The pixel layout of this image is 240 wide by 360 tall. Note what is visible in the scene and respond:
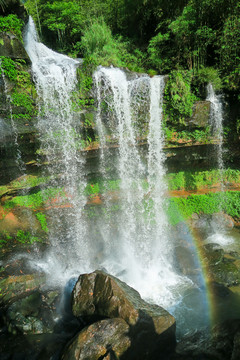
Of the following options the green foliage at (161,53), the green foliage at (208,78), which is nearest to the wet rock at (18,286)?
the green foliage at (208,78)

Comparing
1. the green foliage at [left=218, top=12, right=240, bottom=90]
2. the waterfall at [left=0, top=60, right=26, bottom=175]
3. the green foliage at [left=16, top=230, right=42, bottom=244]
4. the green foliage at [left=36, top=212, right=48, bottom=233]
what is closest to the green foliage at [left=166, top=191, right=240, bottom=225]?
the green foliage at [left=218, top=12, right=240, bottom=90]

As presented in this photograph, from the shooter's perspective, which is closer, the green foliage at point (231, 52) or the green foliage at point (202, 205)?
the green foliage at point (231, 52)

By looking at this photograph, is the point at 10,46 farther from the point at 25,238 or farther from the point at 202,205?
the point at 202,205

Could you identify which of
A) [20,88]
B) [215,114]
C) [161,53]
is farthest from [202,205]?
[20,88]

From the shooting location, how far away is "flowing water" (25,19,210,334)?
8602 millimetres

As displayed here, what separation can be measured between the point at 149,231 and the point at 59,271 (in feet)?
14.5

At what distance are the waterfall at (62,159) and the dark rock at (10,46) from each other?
26.3 inches

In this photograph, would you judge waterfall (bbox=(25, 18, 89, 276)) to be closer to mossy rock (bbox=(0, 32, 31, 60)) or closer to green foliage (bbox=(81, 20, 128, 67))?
mossy rock (bbox=(0, 32, 31, 60))

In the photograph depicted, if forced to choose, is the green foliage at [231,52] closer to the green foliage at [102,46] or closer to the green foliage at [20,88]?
the green foliage at [102,46]

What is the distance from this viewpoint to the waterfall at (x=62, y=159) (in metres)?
8.68

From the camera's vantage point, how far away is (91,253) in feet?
31.7

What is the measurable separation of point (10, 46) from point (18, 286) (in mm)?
8659

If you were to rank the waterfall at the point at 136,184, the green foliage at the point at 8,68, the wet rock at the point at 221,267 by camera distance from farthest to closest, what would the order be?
the waterfall at the point at 136,184 → the green foliage at the point at 8,68 → the wet rock at the point at 221,267

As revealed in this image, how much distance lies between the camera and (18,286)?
24.2 feet
